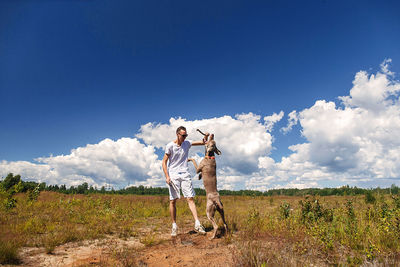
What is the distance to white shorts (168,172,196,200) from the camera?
539 cm

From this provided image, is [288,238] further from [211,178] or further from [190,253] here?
→ [190,253]

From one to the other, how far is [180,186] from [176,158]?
727mm

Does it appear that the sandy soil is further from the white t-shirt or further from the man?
the white t-shirt

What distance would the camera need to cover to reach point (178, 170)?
5.54m

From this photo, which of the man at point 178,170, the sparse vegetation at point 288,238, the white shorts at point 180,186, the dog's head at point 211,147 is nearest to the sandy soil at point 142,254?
the sparse vegetation at point 288,238

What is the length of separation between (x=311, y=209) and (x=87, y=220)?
302 inches

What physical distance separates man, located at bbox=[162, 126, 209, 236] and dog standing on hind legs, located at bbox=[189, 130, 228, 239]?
415 mm

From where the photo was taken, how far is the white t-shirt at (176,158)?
552 cm

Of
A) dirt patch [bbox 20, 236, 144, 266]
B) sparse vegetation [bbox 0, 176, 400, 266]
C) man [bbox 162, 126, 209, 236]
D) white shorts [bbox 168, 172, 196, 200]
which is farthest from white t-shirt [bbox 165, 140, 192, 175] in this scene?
dirt patch [bbox 20, 236, 144, 266]

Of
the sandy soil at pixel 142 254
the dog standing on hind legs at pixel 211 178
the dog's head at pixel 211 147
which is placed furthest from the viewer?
the dog's head at pixel 211 147

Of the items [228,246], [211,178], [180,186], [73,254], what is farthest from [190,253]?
[73,254]

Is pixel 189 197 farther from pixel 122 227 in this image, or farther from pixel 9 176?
pixel 9 176

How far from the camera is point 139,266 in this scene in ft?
11.4

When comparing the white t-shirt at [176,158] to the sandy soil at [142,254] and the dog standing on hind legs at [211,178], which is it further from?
the sandy soil at [142,254]
